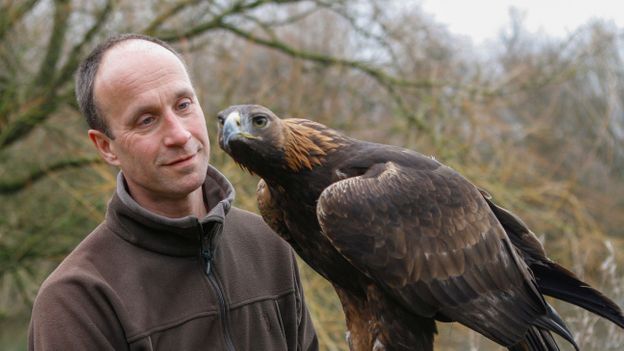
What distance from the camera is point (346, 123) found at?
26.1 ft

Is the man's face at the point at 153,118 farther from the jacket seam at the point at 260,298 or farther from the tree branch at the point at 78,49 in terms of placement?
the tree branch at the point at 78,49

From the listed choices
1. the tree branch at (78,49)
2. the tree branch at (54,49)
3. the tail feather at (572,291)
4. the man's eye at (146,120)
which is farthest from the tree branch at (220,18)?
the tail feather at (572,291)

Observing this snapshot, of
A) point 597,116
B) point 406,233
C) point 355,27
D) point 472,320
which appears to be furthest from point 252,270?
point 597,116

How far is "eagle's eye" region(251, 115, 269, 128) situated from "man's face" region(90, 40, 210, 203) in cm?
19

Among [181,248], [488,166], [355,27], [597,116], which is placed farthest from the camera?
[597,116]

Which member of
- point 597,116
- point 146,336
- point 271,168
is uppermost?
point 271,168

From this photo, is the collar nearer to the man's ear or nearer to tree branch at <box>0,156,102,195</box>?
the man's ear

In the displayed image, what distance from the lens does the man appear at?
2645 millimetres

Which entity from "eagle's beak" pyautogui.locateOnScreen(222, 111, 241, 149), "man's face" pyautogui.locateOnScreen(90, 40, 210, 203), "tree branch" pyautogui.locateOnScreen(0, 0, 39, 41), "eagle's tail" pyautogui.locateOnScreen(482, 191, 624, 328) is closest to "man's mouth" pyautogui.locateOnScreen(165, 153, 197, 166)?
"man's face" pyautogui.locateOnScreen(90, 40, 210, 203)

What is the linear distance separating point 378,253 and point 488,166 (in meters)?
4.84

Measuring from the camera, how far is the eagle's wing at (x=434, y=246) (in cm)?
289

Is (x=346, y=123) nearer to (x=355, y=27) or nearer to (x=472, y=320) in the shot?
(x=355, y=27)

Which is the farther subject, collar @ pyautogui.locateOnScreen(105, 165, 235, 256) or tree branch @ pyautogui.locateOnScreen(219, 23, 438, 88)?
tree branch @ pyautogui.locateOnScreen(219, 23, 438, 88)

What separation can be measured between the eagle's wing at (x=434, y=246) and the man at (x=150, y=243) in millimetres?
473
